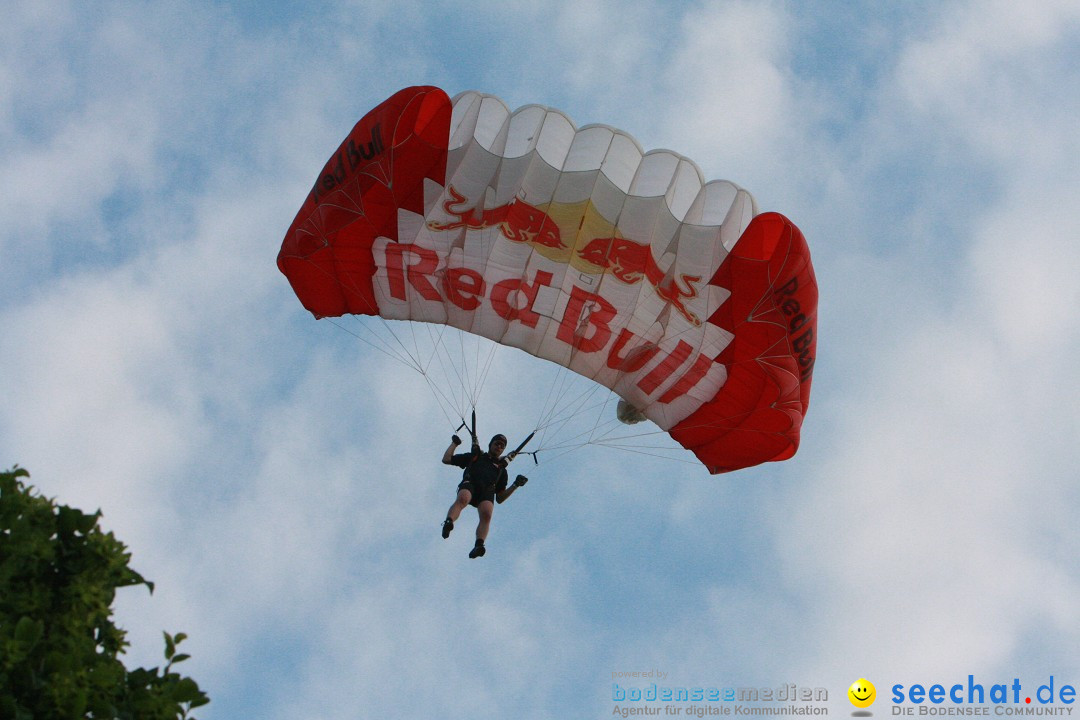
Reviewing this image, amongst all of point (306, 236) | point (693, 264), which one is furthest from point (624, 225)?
point (306, 236)

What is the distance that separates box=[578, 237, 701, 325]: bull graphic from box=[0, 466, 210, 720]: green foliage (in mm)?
7983

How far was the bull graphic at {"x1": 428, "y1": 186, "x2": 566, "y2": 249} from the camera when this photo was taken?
14.6 m

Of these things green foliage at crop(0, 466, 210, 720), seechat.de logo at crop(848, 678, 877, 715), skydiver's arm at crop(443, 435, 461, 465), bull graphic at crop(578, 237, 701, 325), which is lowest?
green foliage at crop(0, 466, 210, 720)

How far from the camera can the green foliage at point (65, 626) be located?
7031 millimetres

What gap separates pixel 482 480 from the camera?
47.4 ft

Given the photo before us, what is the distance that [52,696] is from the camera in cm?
700

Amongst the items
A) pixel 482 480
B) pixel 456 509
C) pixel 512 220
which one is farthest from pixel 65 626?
pixel 512 220

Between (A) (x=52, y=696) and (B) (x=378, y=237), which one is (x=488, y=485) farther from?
(A) (x=52, y=696)

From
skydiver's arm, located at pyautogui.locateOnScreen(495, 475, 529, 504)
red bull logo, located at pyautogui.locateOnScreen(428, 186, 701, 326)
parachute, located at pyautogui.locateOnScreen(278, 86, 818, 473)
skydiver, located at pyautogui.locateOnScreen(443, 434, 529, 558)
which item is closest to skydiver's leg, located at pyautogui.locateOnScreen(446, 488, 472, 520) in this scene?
skydiver, located at pyautogui.locateOnScreen(443, 434, 529, 558)

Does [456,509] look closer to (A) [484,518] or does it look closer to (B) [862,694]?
(A) [484,518]

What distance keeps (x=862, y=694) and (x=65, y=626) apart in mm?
11355

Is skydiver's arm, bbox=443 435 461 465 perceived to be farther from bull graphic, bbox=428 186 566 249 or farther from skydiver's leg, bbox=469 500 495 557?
bull graphic, bbox=428 186 566 249

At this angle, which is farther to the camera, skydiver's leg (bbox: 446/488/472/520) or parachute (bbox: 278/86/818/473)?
parachute (bbox: 278/86/818/473)

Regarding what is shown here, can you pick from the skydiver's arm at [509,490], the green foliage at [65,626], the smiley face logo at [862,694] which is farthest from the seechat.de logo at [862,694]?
the green foliage at [65,626]
